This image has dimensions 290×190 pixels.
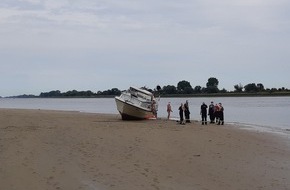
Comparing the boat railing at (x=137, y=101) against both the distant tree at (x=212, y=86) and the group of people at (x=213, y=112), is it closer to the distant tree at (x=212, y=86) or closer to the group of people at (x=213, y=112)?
the group of people at (x=213, y=112)

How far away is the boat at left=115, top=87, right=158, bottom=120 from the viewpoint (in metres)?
31.8

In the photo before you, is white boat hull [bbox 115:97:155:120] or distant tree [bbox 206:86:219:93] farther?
distant tree [bbox 206:86:219:93]

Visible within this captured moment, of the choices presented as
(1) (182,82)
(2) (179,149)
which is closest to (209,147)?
(2) (179,149)

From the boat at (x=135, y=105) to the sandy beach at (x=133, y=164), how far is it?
584 inches

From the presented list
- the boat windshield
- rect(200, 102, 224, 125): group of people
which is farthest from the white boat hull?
rect(200, 102, 224, 125): group of people

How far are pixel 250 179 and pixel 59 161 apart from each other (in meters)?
4.67

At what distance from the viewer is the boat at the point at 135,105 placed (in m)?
31.8

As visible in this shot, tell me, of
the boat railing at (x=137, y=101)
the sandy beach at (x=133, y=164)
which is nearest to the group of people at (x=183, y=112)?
the boat railing at (x=137, y=101)

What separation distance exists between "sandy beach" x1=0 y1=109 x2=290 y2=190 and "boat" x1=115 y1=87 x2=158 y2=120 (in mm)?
14828

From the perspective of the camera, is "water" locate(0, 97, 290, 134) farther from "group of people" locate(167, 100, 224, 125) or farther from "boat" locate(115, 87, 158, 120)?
"boat" locate(115, 87, 158, 120)

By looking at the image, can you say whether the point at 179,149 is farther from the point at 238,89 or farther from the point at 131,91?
the point at 238,89

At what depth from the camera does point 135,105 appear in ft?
105

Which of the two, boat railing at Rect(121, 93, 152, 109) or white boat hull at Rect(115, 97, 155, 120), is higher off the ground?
boat railing at Rect(121, 93, 152, 109)

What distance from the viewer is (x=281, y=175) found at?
1103cm
